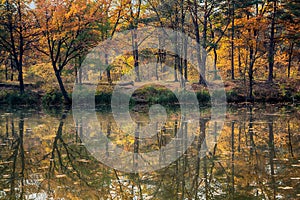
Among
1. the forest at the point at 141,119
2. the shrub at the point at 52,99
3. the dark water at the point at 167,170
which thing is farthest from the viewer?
the shrub at the point at 52,99

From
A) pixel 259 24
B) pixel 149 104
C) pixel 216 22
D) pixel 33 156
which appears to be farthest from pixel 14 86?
pixel 33 156

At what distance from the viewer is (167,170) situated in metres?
7.04

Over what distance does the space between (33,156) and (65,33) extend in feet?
49.4

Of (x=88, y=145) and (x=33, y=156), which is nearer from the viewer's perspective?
(x=33, y=156)

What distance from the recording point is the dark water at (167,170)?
5.73m

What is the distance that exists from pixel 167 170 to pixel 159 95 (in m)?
17.3

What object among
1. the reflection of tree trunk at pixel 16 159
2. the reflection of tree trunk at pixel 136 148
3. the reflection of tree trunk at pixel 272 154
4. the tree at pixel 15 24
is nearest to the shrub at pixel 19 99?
the tree at pixel 15 24

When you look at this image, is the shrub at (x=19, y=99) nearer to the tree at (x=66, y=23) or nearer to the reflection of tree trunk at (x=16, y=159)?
the tree at (x=66, y=23)

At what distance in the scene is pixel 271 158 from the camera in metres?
7.67

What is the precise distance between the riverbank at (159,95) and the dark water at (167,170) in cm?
1222

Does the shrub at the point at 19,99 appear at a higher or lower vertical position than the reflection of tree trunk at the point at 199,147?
higher

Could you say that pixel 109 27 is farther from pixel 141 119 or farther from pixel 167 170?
pixel 167 170

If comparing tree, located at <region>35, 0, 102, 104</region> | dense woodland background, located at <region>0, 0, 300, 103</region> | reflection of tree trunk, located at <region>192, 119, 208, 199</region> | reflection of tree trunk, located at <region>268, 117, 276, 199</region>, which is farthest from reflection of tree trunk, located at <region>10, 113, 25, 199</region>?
dense woodland background, located at <region>0, 0, 300, 103</region>

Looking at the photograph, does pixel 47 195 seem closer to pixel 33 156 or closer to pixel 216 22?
pixel 33 156
